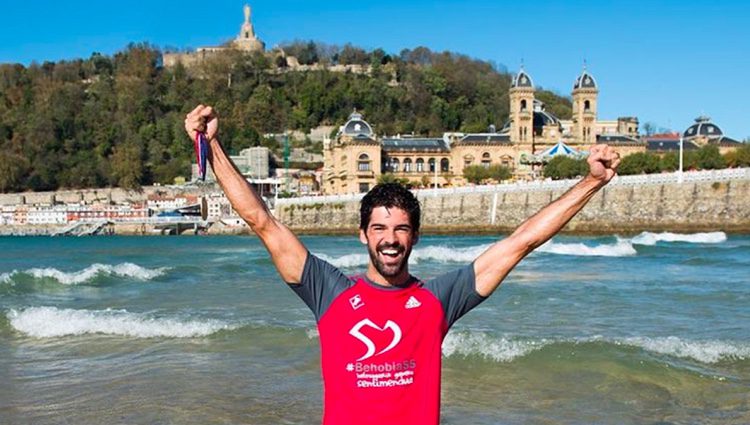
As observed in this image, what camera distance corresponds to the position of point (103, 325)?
12.2 meters

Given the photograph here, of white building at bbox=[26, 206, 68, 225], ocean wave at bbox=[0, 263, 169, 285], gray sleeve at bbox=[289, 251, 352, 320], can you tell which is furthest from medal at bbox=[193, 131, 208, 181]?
white building at bbox=[26, 206, 68, 225]

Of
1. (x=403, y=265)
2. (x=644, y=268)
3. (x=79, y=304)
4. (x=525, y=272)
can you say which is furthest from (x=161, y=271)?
(x=403, y=265)

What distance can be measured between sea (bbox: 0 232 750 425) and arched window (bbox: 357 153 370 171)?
55.2 metres

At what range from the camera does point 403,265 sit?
3.01 m

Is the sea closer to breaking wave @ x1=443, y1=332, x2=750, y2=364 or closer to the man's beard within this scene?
breaking wave @ x1=443, y1=332, x2=750, y2=364

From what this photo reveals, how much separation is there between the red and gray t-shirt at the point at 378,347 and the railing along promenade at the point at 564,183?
1467 inches

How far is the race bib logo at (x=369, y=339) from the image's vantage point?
2.93 metres

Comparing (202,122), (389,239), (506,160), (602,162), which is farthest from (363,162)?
(389,239)

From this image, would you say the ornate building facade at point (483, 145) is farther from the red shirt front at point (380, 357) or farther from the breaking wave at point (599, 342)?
the red shirt front at point (380, 357)

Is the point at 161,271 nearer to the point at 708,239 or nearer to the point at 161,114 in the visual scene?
the point at 708,239

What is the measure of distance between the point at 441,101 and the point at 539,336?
92396 millimetres

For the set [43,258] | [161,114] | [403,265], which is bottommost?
[43,258]

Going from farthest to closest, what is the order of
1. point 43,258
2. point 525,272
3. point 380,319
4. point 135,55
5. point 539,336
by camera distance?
1. point 135,55
2. point 43,258
3. point 525,272
4. point 539,336
5. point 380,319

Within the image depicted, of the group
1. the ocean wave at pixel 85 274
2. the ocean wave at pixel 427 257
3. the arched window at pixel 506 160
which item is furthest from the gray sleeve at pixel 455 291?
the arched window at pixel 506 160
